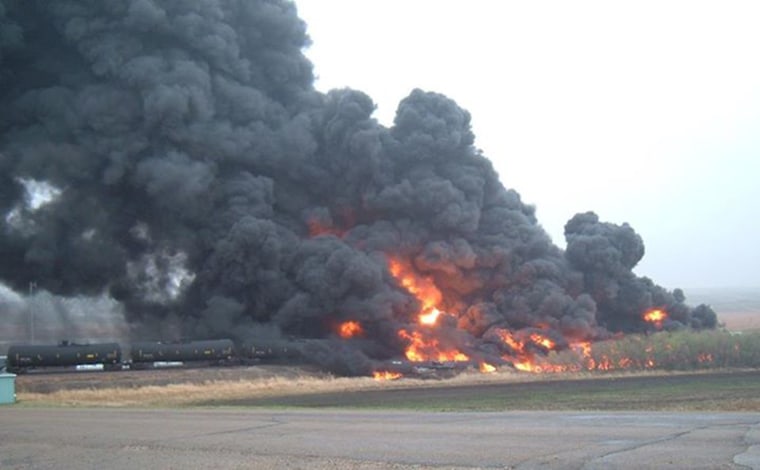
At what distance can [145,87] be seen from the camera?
194 ft

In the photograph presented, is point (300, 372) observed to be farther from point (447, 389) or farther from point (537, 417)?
point (537, 417)

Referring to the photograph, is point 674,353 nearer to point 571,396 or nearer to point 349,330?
point 349,330

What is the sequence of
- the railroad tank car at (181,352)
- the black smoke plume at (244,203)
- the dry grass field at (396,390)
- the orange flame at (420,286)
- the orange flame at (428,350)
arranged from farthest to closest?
the orange flame at (420,286)
the black smoke plume at (244,203)
the orange flame at (428,350)
the railroad tank car at (181,352)
the dry grass field at (396,390)

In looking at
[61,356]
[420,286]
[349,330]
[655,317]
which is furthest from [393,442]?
[655,317]

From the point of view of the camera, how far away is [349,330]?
60094 millimetres

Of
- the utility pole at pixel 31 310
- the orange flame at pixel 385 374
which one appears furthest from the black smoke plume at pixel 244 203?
the orange flame at pixel 385 374

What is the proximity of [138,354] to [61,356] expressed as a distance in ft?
14.2

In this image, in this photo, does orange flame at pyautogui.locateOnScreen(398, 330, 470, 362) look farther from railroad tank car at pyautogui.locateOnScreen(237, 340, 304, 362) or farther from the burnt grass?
the burnt grass

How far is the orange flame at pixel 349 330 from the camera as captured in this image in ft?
196

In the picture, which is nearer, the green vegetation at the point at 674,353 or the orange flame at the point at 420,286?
the green vegetation at the point at 674,353

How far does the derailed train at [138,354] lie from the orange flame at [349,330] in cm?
560

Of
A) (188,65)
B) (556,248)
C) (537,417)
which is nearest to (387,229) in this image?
(556,248)

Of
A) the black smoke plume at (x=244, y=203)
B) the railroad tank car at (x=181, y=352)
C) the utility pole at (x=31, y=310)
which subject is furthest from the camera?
the utility pole at (x=31, y=310)

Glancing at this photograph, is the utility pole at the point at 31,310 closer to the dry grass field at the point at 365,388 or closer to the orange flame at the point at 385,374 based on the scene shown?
the dry grass field at the point at 365,388
